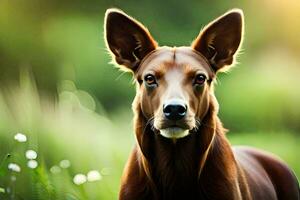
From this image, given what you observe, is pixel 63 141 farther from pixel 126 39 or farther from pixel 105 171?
pixel 126 39

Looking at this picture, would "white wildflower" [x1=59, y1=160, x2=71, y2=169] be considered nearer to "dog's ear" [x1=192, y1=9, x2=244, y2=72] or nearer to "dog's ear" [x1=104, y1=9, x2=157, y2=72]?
"dog's ear" [x1=104, y1=9, x2=157, y2=72]

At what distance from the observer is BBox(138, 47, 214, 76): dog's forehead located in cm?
644

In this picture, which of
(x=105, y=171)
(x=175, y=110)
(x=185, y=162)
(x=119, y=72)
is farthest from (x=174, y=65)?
(x=119, y=72)

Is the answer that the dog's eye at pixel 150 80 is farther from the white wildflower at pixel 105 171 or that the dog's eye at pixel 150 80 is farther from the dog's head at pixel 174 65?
the white wildflower at pixel 105 171

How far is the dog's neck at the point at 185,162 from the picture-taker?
6.43 meters

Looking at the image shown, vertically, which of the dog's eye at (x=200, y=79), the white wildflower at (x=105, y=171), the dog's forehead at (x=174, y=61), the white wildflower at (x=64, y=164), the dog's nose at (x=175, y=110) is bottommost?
the white wildflower at (x=105, y=171)

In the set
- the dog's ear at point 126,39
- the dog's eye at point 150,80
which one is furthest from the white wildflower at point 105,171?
the dog's eye at point 150,80

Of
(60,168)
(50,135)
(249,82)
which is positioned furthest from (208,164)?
(249,82)

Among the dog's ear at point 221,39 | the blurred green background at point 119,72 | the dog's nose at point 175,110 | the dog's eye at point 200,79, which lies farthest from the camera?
the blurred green background at point 119,72

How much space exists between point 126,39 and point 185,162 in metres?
0.96

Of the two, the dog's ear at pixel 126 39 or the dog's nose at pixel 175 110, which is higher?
the dog's ear at pixel 126 39

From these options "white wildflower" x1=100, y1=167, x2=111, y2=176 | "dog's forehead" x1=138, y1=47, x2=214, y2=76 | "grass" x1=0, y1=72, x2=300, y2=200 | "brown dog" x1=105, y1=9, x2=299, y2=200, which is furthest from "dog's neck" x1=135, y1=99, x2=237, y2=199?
"white wildflower" x1=100, y1=167, x2=111, y2=176

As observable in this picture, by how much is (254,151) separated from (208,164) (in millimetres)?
1249

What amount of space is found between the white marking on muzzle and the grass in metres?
2.17
